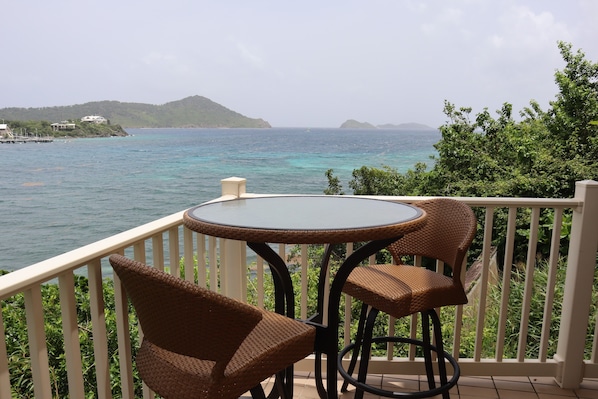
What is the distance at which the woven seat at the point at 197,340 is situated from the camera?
1.26m

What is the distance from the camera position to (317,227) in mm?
1781

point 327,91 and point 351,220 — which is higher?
point 327,91

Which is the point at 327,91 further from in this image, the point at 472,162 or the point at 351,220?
the point at 351,220

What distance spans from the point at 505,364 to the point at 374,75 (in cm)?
4931

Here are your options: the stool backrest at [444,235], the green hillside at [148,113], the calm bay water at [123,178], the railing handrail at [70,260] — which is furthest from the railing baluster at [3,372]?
the green hillside at [148,113]

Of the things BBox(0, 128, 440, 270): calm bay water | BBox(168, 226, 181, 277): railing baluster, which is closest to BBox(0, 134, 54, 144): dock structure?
BBox(0, 128, 440, 270): calm bay water

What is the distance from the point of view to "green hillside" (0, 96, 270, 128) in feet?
193

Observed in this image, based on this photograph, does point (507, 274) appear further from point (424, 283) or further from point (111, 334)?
point (111, 334)

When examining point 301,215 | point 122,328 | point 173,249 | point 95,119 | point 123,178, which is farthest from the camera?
point 95,119

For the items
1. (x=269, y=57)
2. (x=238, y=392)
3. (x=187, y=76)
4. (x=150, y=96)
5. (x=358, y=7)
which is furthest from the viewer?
(x=150, y=96)

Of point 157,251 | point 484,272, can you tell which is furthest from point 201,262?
point 484,272

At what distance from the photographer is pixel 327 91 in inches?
2131

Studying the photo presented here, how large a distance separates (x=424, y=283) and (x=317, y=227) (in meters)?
0.88

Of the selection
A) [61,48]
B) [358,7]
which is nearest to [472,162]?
[358,7]
